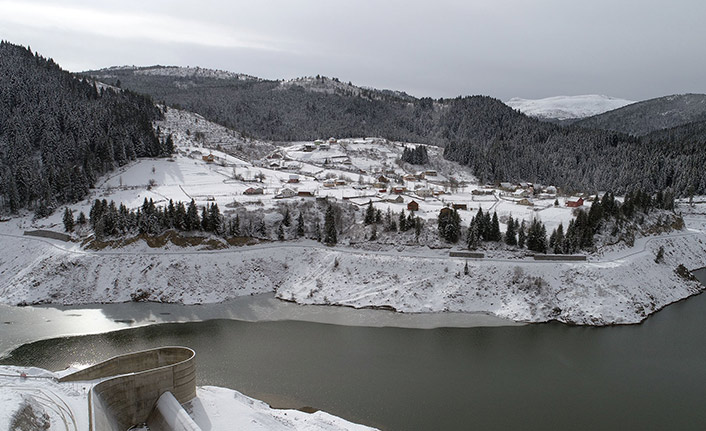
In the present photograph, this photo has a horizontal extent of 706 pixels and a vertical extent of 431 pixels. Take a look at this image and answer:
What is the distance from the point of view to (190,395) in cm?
2655

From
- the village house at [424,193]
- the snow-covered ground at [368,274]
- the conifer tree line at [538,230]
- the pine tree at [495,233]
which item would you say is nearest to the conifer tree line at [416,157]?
the village house at [424,193]

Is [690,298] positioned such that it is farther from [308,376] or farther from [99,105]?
[99,105]

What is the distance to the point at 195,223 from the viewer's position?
5488cm

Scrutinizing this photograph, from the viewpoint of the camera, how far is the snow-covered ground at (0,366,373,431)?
19.6 m

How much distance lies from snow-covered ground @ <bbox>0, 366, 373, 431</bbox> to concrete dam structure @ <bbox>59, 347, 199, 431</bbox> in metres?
0.75

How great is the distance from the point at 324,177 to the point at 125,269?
52186 mm

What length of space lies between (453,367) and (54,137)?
281ft

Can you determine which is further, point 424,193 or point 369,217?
point 424,193

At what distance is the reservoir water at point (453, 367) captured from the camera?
2673cm

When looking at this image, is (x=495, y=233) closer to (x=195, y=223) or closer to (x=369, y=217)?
(x=369, y=217)

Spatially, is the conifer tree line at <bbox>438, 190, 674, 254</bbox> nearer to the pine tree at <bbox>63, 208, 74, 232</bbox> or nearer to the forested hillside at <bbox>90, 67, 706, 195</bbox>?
the pine tree at <bbox>63, 208, 74, 232</bbox>

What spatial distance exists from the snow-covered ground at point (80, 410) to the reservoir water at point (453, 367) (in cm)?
169

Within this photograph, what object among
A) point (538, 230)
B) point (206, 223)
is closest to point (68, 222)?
point (206, 223)

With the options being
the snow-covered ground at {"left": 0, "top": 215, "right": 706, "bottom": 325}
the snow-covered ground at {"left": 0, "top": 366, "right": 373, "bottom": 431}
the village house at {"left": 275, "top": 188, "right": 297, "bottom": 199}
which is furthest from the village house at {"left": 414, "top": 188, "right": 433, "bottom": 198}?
the snow-covered ground at {"left": 0, "top": 366, "right": 373, "bottom": 431}
